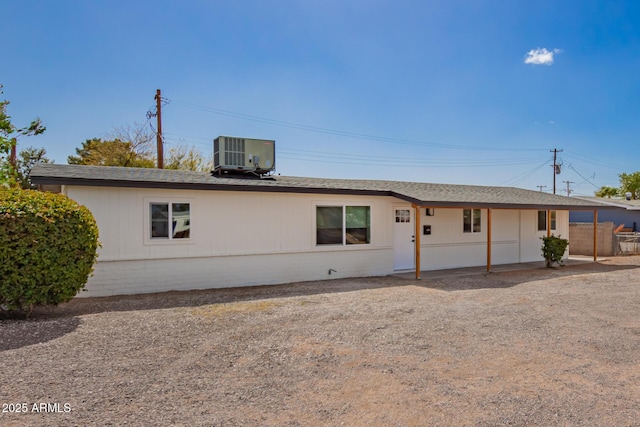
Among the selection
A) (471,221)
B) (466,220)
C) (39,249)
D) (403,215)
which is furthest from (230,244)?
(471,221)

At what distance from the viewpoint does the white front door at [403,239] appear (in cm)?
1152

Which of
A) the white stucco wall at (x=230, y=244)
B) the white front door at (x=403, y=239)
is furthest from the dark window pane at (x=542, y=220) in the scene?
the white front door at (x=403, y=239)


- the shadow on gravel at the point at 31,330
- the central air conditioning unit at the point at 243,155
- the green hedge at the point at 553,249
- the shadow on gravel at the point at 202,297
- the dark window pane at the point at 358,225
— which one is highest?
the central air conditioning unit at the point at 243,155

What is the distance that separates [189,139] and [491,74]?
21.3m

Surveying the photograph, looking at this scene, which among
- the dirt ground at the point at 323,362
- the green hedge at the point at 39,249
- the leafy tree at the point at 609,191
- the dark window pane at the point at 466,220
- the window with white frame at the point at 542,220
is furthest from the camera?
the leafy tree at the point at 609,191

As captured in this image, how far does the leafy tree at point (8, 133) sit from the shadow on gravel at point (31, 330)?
7672 mm

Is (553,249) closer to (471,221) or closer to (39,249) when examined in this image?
(471,221)

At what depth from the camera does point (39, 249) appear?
5.66 m

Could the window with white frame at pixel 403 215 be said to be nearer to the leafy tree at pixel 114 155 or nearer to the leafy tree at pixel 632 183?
the leafy tree at pixel 114 155

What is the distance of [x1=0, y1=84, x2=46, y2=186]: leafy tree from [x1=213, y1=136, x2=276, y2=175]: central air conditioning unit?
241 inches

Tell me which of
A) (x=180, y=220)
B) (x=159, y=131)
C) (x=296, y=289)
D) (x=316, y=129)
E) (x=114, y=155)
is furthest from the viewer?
(x=316, y=129)

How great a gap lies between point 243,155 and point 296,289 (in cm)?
420

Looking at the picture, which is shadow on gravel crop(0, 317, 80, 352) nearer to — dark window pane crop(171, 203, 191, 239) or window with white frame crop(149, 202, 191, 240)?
window with white frame crop(149, 202, 191, 240)

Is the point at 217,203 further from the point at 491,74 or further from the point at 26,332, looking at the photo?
the point at 491,74
